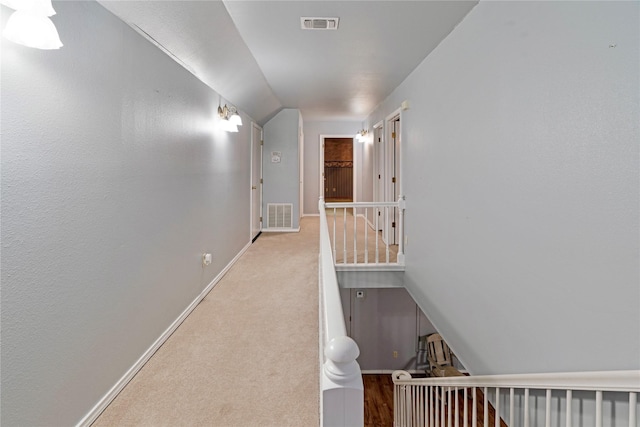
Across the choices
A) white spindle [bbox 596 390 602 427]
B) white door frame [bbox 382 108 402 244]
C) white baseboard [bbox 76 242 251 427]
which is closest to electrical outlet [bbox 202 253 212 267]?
white baseboard [bbox 76 242 251 427]

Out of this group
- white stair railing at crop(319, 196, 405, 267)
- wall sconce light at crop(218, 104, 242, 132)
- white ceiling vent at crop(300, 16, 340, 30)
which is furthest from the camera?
white stair railing at crop(319, 196, 405, 267)

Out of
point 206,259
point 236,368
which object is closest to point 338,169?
point 206,259

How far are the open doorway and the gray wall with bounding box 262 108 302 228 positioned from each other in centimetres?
613

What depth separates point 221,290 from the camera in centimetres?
361

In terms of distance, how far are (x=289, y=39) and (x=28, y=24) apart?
7.02ft

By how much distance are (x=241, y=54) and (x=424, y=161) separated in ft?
6.89

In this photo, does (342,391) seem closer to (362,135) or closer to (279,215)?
(279,215)

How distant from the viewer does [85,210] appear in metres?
1.69

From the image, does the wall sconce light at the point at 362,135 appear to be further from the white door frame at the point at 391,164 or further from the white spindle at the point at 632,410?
the white spindle at the point at 632,410

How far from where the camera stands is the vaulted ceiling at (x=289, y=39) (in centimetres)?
228

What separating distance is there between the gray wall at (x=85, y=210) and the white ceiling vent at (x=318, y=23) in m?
1.07

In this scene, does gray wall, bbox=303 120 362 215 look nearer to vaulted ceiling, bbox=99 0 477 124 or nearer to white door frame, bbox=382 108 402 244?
white door frame, bbox=382 108 402 244

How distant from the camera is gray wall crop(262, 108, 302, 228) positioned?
6789mm

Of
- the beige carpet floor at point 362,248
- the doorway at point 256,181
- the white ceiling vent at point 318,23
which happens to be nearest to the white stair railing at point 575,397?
the beige carpet floor at point 362,248
